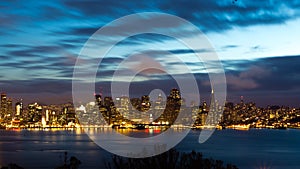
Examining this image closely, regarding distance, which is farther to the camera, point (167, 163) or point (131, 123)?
point (131, 123)

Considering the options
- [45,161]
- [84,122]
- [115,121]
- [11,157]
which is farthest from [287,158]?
[84,122]

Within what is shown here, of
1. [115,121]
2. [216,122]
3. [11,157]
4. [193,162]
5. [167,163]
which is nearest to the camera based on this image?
[167,163]

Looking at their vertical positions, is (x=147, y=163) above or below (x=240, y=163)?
above

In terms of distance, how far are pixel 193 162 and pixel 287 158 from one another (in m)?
28.2

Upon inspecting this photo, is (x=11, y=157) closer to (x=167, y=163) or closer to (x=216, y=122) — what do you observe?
(x=167, y=163)

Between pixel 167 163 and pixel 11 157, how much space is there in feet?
90.9

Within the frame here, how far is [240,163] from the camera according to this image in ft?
103

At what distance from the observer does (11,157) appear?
3444cm

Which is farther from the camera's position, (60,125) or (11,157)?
(60,125)

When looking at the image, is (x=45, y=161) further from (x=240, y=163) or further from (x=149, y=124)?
(x=149, y=124)

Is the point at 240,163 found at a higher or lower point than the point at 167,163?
lower

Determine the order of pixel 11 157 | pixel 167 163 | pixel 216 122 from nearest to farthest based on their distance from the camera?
pixel 167 163, pixel 11 157, pixel 216 122

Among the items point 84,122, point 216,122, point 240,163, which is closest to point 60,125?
point 84,122

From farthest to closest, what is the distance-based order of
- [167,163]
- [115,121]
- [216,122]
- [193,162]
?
[216,122] < [115,121] < [193,162] < [167,163]
